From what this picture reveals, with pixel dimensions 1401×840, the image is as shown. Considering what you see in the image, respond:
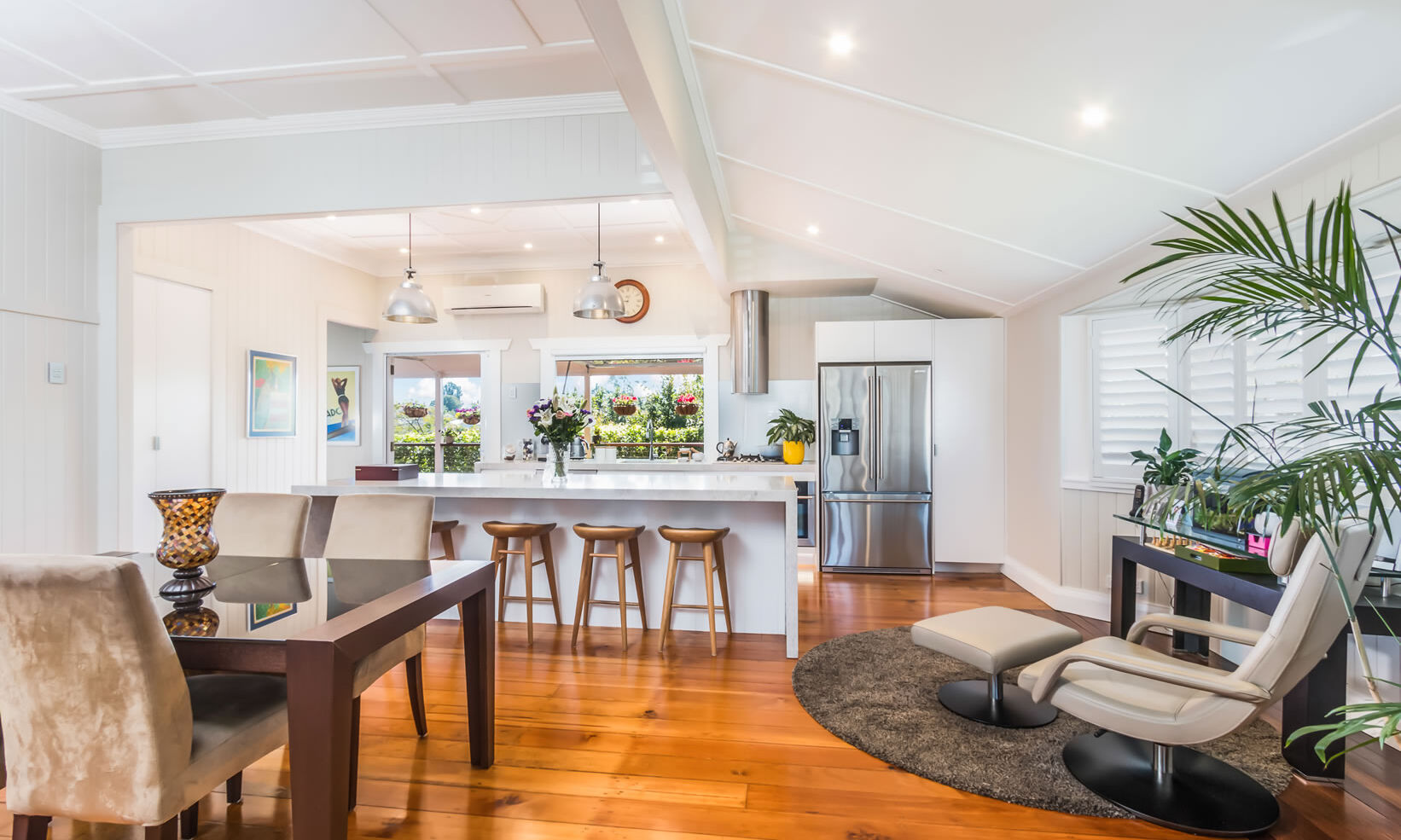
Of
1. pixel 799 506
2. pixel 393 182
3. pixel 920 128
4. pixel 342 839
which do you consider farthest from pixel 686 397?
pixel 342 839

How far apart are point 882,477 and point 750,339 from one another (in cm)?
175

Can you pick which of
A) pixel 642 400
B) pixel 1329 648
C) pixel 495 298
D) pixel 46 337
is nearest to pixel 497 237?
pixel 495 298

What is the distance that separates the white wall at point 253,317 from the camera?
4.95 m

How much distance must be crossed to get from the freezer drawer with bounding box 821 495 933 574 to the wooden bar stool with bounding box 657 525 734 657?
200 centimetres

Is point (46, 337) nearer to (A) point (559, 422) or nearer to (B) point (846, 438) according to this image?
(A) point (559, 422)

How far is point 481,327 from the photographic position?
701 centimetres

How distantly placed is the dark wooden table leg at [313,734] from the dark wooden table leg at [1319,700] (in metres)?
2.89

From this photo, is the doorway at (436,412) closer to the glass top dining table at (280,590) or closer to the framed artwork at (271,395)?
the framed artwork at (271,395)

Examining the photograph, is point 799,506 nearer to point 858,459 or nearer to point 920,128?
point 858,459

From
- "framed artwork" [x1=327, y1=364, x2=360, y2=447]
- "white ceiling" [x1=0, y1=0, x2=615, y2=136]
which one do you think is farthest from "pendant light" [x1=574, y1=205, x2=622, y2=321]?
"framed artwork" [x1=327, y1=364, x2=360, y2=447]

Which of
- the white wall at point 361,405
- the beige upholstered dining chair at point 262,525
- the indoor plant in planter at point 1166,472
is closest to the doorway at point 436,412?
the white wall at point 361,405

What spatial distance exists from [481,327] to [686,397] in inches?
92.2

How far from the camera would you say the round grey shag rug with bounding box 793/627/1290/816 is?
2.18m

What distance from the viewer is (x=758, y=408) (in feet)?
21.3
